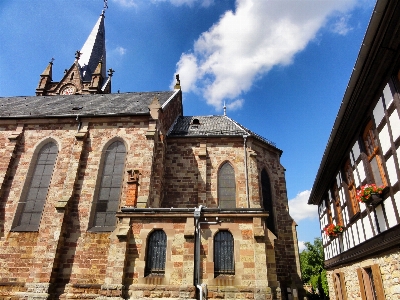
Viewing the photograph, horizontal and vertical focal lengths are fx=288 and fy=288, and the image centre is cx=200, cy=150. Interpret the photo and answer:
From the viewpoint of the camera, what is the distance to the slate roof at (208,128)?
1897 cm

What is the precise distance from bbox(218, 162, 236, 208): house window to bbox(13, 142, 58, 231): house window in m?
9.75

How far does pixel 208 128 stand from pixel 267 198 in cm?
619

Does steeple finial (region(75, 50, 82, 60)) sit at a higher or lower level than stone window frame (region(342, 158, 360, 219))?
higher

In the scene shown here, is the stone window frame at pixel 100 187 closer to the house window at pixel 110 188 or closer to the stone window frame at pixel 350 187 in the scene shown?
the house window at pixel 110 188

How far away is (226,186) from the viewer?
17391 millimetres

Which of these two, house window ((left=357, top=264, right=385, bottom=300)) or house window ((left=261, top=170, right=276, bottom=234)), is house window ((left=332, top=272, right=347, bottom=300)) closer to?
house window ((left=357, top=264, right=385, bottom=300))

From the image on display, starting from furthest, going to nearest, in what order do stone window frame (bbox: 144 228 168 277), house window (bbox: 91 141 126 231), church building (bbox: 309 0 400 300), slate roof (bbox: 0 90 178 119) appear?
slate roof (bbox: 0 90 178 119), house window (bbox: 91 141 126 231), stone window frame (bbox: 144 228 168 277), church building (bbox: 309 0 400 300)

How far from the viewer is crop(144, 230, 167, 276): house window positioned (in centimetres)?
1120

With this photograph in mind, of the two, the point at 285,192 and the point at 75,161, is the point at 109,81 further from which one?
the point at 285,192

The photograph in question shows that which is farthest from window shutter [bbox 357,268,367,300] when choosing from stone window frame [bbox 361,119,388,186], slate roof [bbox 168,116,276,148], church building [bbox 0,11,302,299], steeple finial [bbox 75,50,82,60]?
steeple finial [bbox 75,50,82,60]

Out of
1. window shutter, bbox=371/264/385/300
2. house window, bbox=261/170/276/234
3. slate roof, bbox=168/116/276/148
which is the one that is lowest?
window shutter, bbox=371/264/385/300

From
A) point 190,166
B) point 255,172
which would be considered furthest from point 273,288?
point 190,166

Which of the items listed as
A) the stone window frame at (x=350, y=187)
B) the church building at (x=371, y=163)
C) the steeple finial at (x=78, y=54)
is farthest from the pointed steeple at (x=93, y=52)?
the church building at (x=371, y=163)

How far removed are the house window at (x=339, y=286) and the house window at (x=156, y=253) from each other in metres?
7.12
